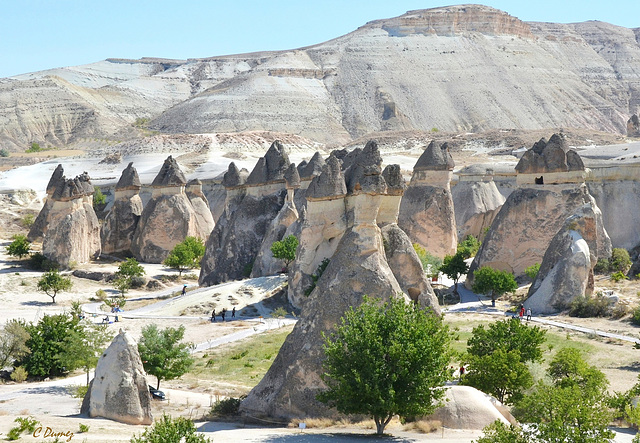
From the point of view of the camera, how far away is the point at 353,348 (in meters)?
16.6

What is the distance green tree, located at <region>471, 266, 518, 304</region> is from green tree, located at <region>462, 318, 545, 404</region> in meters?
13.9

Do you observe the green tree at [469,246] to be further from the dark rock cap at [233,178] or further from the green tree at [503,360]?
the green tree at [503,360]

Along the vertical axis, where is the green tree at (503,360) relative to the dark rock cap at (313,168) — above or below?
below

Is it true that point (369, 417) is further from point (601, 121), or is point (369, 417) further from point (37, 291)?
point (601, 121)

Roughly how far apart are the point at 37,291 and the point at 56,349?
17086 mm

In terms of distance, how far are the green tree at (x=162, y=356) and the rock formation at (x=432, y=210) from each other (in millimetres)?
22515

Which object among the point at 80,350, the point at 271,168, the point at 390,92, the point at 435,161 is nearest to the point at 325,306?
the point at 80,350

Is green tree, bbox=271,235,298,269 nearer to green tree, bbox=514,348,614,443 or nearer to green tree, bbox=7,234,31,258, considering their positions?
green tree, bbox=7,234,31,258

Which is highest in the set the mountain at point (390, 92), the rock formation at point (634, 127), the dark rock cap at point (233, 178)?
the mountain at point (390, 92)

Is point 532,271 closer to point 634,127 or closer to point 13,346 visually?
point 13,346

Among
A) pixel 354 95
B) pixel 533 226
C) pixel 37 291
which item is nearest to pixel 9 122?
pixel 354 95

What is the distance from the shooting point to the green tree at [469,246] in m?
44.1

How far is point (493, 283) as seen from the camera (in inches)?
1384

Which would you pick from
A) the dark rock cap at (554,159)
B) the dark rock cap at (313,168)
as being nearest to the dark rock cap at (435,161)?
the dark rock cap at (313,168)
